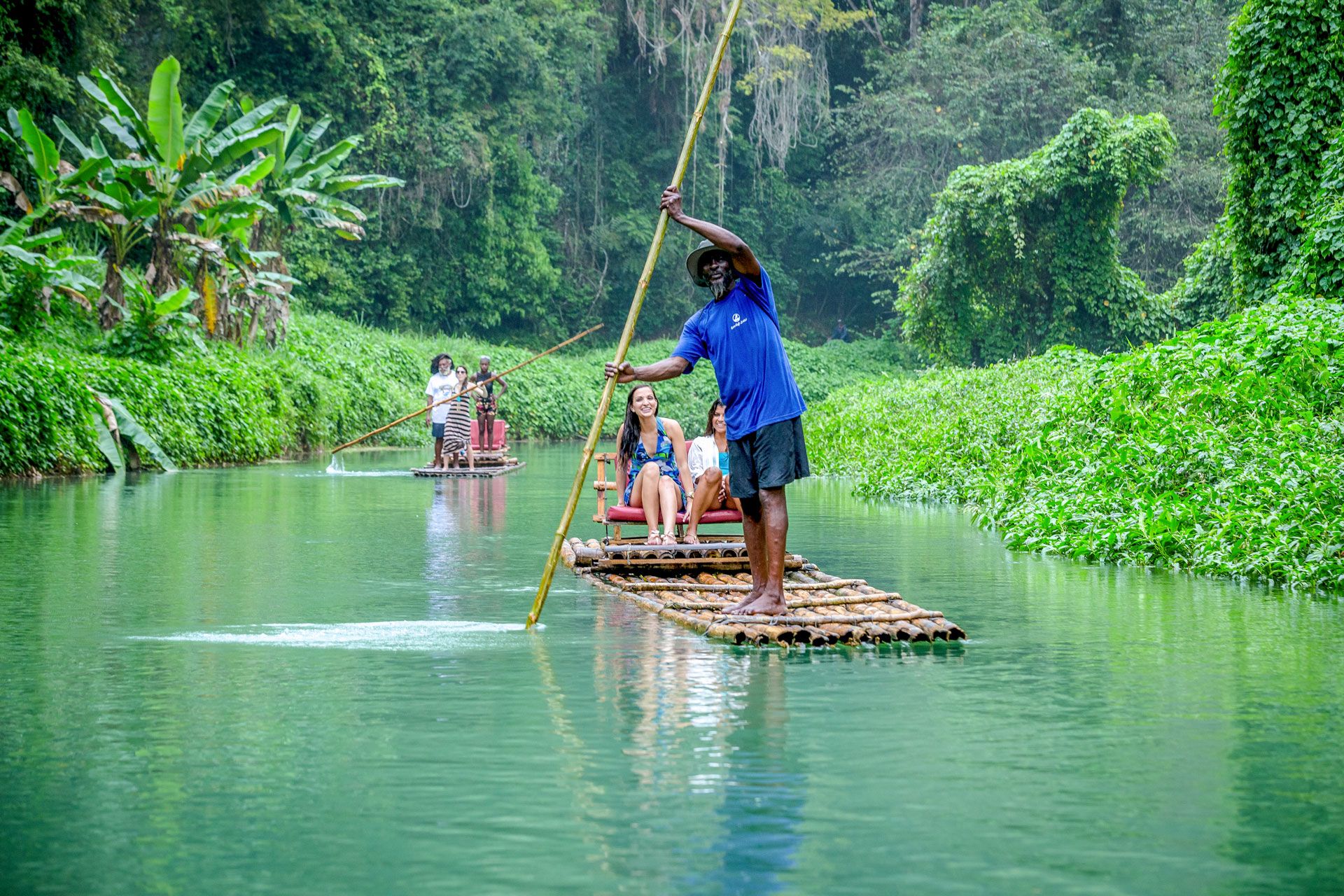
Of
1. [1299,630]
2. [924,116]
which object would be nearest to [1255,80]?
[1299,630]

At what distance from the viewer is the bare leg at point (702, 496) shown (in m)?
10.6

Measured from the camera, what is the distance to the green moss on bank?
1975 centimetres

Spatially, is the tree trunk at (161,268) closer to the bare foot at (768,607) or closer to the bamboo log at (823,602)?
the bamboo log at (823,602)

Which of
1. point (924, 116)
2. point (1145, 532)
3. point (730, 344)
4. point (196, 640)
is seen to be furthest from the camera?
point (924, 116)

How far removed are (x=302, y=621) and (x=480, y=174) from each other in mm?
42747

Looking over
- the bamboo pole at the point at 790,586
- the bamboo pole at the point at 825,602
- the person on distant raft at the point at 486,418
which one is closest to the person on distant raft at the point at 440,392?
the person on distant raft at the point at 486,418

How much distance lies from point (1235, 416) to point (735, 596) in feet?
18.1

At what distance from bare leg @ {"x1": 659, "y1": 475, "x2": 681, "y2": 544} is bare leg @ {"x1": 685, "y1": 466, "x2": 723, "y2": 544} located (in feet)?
0.36

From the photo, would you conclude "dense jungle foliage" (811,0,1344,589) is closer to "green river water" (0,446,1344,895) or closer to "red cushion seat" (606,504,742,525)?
"green river water" (0,446,1344,895)

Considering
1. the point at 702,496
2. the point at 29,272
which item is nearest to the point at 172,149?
the point at 29,272

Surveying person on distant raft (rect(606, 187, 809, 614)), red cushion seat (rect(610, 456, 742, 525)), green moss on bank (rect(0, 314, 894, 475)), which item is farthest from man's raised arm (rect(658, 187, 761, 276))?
green moss on bank (rect(0, 314, 894, 475))

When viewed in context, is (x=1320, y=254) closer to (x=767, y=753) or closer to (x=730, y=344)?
(x=730, y=344)

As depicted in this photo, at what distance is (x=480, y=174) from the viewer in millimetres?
49812

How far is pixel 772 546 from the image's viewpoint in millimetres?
8008
